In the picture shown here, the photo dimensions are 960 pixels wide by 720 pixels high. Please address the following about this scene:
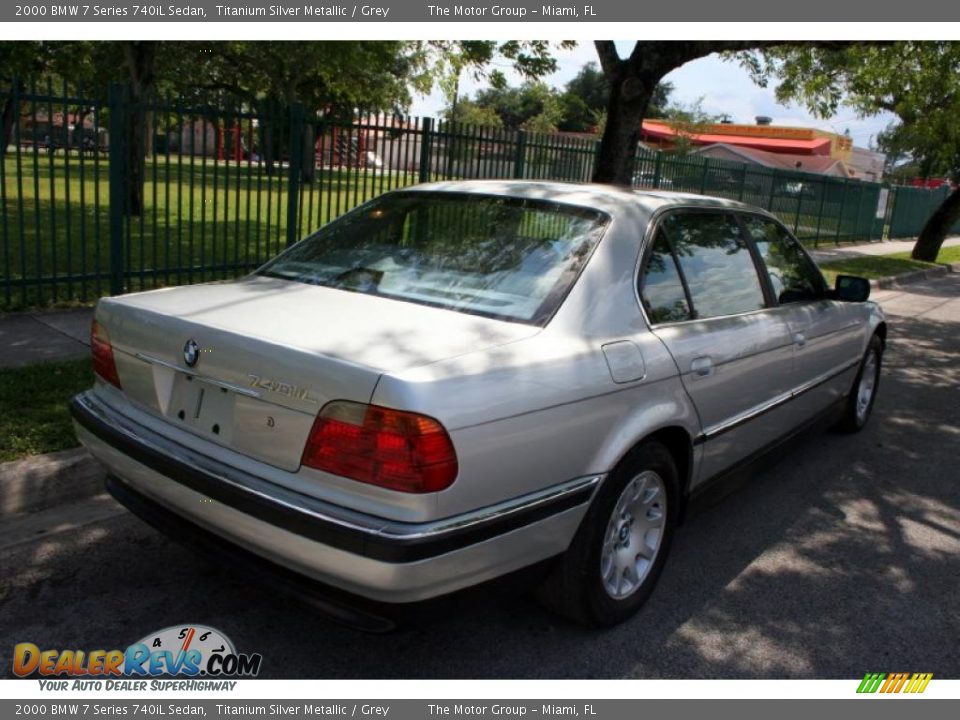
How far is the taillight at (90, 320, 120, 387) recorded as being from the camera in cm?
332

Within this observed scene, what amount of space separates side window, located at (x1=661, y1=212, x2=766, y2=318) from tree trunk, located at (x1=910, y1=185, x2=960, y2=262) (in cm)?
2053

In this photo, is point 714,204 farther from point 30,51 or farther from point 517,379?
point 30,51

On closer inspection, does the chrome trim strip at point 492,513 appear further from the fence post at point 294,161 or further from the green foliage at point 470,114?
the green foliage at point 470,114

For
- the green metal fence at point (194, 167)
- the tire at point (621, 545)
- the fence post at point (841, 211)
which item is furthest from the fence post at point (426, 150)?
the fence post at point (841, 211)

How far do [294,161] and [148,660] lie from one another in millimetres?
6718

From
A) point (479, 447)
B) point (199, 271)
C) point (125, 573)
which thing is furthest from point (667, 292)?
point (199, 271)

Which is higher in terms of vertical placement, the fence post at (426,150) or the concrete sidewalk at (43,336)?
the fence post at (426,150)

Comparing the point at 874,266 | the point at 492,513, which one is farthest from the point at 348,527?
the point at 874,266

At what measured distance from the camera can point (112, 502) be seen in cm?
428

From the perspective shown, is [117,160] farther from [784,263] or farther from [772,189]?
[772,189]

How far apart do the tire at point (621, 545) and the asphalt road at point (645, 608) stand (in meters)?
0.14

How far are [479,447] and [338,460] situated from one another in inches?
16.6

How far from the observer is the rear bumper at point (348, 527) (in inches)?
97.7

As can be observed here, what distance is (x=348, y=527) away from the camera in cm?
250
